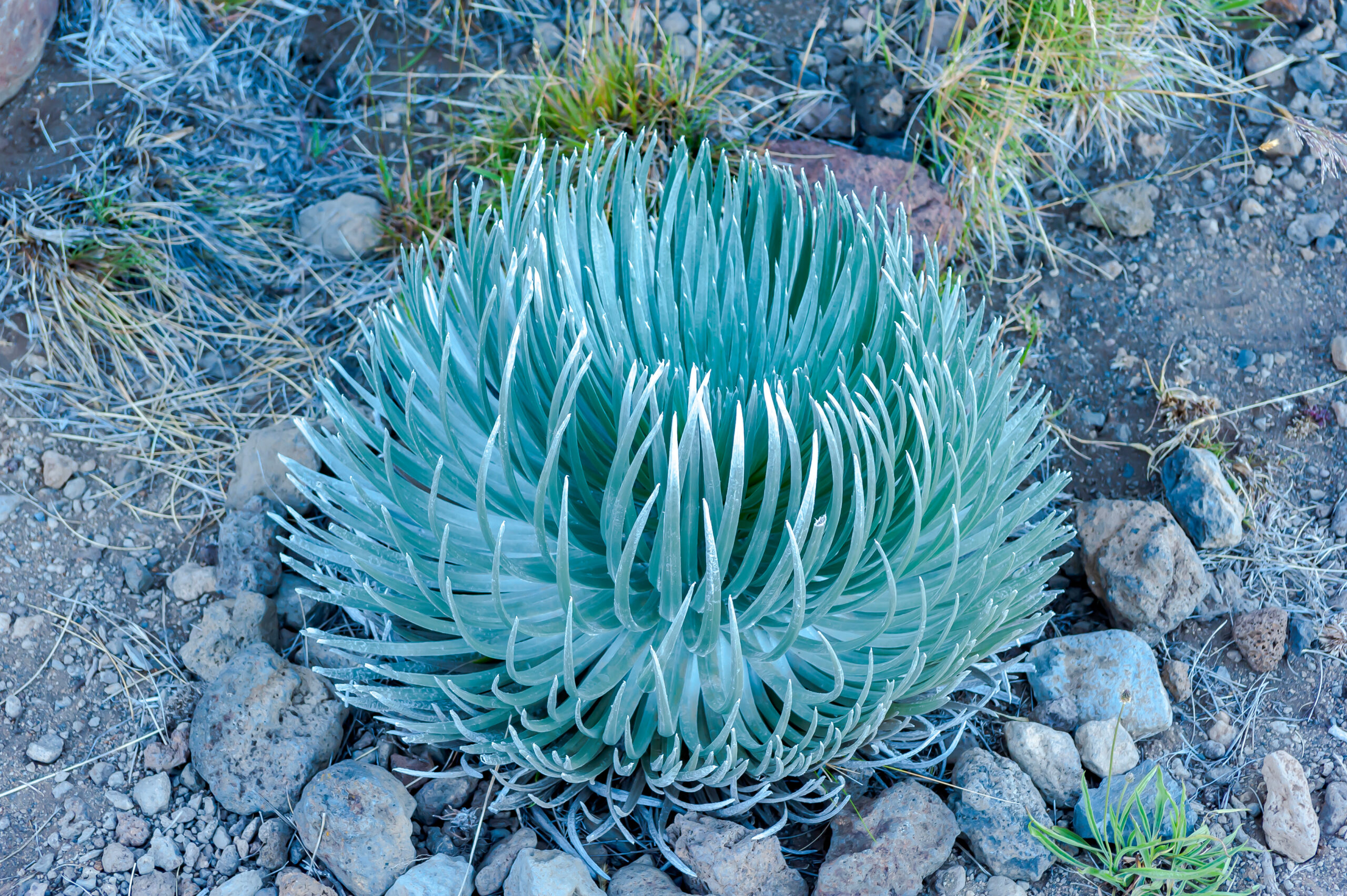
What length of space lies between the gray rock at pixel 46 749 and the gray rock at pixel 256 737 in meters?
0.21

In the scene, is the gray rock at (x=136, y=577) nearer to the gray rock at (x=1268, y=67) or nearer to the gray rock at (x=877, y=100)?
the gray rock at (x=877, y=100)

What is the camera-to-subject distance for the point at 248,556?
5.98ft

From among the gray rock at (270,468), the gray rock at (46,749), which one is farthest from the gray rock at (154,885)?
the gray rock at (270,468)

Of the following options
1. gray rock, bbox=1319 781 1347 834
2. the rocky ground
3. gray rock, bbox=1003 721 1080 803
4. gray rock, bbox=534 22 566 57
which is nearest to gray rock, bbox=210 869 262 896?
the rocky ground

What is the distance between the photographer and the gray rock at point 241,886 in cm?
147

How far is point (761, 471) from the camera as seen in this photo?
1545mm

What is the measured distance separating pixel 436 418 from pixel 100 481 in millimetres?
740

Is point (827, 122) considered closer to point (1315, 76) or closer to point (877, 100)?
point (877, 100)

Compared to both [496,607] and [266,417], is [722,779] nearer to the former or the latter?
[496,607]

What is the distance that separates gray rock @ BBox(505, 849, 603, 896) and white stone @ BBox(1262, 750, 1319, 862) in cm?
94

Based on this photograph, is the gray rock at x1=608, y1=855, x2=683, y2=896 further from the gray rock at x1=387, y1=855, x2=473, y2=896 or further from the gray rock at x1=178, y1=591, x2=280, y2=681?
the gray rock at x1=178, y1=591, x2=280, y2=681

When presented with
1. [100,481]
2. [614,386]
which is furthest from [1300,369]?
[100,481]

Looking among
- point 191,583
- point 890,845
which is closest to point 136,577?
point 191,583

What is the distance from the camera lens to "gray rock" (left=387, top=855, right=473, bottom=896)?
1440 millimetres
